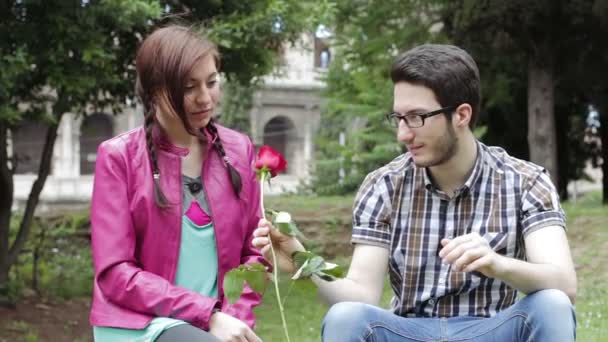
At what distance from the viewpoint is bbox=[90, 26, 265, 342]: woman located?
297cm

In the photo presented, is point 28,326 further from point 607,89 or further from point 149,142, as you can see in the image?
point 607,89

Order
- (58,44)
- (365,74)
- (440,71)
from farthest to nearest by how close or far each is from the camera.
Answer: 1. (365,74)
2. (58,44)
3. (440,71)

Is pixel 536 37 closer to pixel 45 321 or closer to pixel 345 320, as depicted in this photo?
pixel 45 321

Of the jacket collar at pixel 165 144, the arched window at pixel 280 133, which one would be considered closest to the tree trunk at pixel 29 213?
the jacket collar at pixel 165 144

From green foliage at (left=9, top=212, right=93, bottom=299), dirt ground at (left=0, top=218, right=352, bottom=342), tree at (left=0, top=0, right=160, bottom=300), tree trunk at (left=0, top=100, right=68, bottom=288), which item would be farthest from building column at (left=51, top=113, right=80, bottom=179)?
tree at (left=0, top=0, right=160, bottom=300)

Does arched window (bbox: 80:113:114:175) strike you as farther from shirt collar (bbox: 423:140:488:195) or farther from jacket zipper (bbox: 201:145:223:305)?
shirt collar (bbox: 423:140:488:195)

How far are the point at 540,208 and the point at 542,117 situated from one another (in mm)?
11032

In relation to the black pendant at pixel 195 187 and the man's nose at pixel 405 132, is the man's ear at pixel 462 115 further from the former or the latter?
the black pendant at pixel 195 187

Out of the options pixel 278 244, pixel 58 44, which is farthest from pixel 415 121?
pixel 58 44

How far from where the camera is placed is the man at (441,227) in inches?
112

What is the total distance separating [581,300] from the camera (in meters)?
7.88

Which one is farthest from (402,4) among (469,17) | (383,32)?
(469,17)

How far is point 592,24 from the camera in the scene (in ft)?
41.4

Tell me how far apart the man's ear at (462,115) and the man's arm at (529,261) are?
0.41 meters
